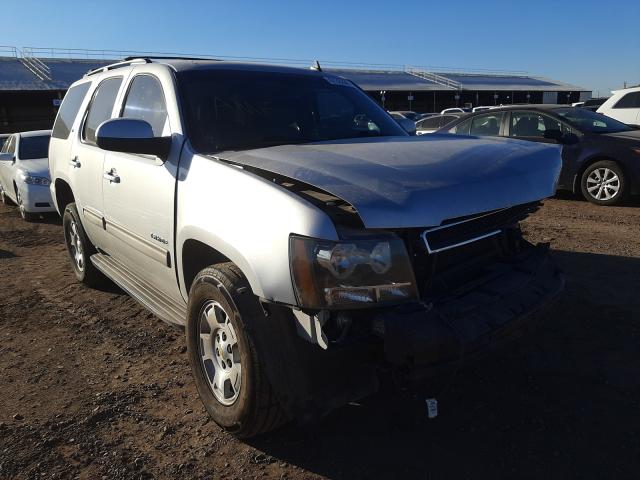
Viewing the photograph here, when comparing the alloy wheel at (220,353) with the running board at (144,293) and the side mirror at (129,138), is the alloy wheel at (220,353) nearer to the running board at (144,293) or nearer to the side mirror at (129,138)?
the running board at (144,293)

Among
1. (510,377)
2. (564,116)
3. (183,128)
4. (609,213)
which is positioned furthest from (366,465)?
(564,116)

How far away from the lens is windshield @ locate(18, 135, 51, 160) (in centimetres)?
1053

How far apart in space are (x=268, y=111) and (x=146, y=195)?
0.97 meters

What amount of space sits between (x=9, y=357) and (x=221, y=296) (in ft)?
7.72

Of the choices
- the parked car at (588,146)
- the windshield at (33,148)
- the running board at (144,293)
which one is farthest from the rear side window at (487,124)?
the windshield at (33,148)

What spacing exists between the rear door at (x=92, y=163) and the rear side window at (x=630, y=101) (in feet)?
40.3

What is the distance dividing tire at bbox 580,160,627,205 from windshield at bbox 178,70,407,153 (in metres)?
5.62

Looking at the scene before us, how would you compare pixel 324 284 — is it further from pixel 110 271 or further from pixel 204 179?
pixel 110 271

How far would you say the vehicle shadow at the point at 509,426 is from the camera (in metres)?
2.59

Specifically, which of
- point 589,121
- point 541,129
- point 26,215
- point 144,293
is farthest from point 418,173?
point 26,215

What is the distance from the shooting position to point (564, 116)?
9180 millimetres

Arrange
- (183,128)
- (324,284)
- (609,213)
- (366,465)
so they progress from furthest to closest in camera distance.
Result: 1. (609,213)
2. (183,128)
3. (366,465)
4. (324,284)

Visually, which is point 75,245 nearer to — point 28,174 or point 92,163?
point 92,163

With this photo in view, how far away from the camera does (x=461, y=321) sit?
2.36 metres
